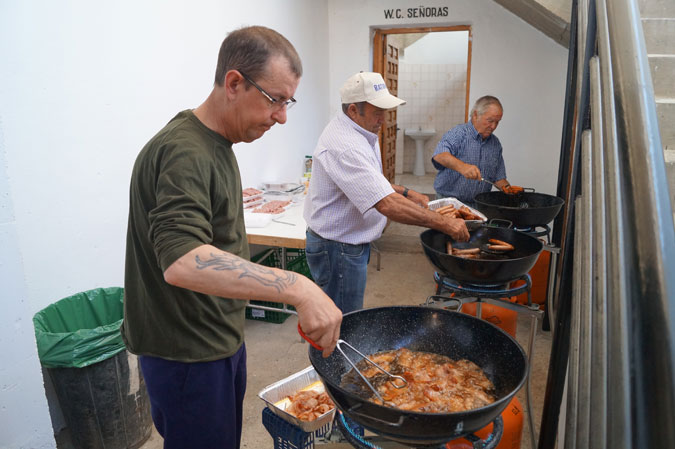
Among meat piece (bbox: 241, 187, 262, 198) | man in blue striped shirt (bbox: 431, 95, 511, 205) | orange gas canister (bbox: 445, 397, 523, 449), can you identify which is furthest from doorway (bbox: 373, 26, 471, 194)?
orange gas canister (bbox: 445, 397, 523, 449)

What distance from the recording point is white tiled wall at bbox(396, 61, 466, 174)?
33.0ft

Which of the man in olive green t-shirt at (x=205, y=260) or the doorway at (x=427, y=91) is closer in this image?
the man in olive green t-shirt at (x=205, y=260)

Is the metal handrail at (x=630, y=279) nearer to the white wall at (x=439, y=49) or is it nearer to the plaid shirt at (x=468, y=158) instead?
the plaid shirt at (x=468, y=158)

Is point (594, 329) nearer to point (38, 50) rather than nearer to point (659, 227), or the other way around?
point (659, 227)

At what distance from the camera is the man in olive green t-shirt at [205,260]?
109 cm

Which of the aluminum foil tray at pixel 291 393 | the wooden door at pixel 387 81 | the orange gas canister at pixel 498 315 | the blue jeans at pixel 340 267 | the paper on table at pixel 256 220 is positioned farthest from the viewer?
the wooden door at pixel 387 81

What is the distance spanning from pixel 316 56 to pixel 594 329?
5727 millimetres

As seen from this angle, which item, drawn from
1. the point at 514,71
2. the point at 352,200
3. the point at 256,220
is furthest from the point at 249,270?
the point at 514,71

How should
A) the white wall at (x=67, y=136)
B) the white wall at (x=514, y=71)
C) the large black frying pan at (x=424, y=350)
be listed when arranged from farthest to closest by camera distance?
the white wall at (x=514, y=71) < the white wall at (x=67, y=136) < the large black frying pan at (x=424, y=350)

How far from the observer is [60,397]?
2305mm

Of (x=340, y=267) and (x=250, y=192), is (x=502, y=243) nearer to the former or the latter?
(x=340, y=267)

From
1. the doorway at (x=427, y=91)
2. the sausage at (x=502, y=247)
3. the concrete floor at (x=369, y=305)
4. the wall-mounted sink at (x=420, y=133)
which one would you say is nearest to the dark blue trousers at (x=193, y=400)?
the concrete floor at (x=369, y=305)

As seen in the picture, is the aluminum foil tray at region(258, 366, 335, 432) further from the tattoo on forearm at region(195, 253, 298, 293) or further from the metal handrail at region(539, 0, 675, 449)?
the metal handrail at region(539, 0, 675, 449)

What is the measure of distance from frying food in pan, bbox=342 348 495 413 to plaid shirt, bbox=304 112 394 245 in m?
0.95
